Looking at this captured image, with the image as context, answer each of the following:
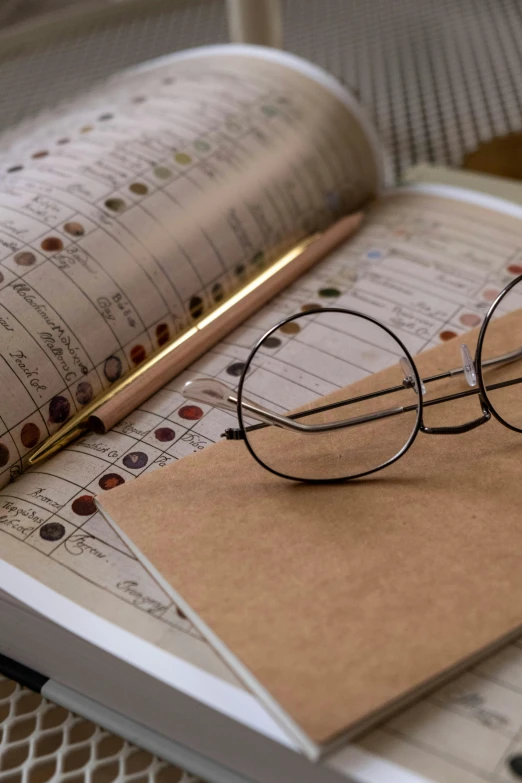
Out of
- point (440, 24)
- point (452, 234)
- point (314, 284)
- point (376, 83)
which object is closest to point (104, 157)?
point (314, 284)

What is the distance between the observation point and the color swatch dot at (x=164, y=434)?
0.47 metres

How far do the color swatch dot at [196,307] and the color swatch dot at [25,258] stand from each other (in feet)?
0.39

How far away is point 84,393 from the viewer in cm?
49

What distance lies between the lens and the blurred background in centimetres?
83

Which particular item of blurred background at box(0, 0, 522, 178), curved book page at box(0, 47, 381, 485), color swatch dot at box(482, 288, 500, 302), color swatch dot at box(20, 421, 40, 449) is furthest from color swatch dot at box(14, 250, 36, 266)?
blurred background at box(0, 0, 522, 178)

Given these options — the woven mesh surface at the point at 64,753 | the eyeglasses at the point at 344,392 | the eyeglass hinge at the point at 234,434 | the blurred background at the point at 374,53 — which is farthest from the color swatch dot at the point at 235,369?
the blurred background at the point at 374,53

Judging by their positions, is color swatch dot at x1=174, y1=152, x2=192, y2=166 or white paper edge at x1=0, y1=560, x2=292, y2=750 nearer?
white paper edge at x1=0, y1=560, x2=292, y2=750

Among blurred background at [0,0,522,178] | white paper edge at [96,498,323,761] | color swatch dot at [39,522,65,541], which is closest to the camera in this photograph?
white paper edge at [96,498,323,761]

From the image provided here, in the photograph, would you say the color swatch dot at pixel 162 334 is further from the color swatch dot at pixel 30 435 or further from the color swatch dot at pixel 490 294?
the color swatch dot at pixel 490 294

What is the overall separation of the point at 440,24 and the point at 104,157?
26.1 inches

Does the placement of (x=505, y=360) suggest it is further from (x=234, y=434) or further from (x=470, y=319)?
(x=234, y=434)

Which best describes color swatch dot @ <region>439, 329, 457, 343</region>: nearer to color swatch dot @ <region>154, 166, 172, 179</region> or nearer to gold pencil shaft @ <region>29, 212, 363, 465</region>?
gold pencil shaft @ <region>29, 212, 363, 465</region>

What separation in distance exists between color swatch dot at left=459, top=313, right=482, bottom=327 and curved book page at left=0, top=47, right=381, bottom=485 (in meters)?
0.17

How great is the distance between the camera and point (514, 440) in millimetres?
446
